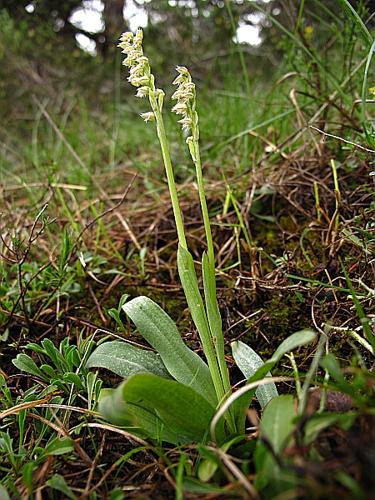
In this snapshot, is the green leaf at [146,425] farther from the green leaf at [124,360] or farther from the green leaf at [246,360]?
the green leaf at [246,360]

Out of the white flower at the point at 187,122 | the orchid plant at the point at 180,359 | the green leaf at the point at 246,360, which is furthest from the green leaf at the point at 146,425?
the white flower at the point at 187,122

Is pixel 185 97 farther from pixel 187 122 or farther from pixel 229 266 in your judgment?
pixel 229 266

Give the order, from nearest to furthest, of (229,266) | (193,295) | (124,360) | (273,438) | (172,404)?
(273,438)
(172,404)
(193,295)
(124,360)
(229,266)

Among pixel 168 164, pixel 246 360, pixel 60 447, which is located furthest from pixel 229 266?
pixel 60 447

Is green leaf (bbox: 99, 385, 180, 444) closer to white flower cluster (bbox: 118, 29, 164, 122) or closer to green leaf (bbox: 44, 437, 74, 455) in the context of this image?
green leaf (bbox: 44, 437, 74, 455)

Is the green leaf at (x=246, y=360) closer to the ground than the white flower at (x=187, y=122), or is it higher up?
closer to the ground

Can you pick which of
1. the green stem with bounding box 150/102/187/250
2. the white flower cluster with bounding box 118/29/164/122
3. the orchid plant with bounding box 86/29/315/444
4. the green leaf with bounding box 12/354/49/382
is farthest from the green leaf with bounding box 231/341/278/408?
the white flower cluster with bounding box 118/29/164/122
